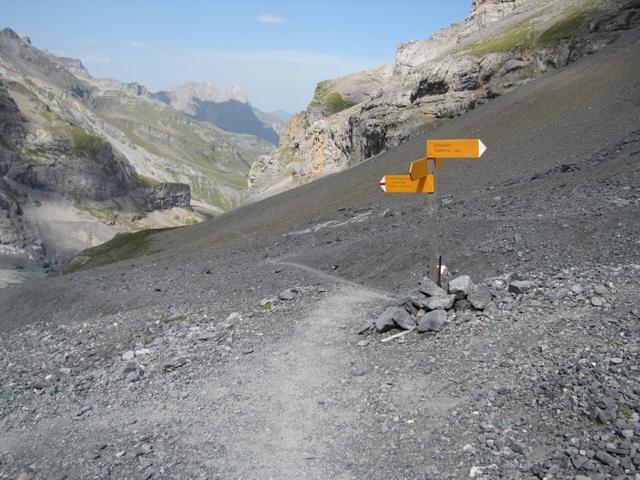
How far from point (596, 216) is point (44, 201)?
208276 millimetres

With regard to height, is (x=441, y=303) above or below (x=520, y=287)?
below

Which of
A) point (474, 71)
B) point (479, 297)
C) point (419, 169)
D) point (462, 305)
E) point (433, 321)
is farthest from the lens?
point (474, 71)

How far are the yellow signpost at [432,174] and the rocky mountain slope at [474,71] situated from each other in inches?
1771

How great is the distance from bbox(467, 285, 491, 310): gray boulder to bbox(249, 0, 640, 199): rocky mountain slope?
4674 cm

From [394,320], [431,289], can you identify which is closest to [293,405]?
[394,320]

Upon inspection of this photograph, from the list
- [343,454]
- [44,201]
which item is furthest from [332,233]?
[44,201]

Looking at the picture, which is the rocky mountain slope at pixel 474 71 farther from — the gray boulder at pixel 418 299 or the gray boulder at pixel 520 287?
the gray boulder at pixel 418 299

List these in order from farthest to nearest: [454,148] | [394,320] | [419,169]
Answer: [419,169], [454,148], [394,320]

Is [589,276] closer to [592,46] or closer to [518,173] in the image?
[518,173]

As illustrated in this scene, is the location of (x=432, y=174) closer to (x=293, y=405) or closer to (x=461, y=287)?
(x=461, y=287)

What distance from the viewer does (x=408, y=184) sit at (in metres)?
13.6

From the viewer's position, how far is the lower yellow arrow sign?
13227mm

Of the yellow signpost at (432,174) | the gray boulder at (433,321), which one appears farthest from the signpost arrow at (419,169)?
the gray boulder at (433,321)

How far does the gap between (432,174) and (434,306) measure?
11.0 ft
